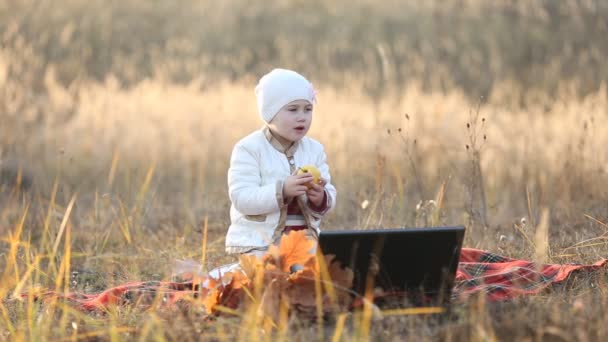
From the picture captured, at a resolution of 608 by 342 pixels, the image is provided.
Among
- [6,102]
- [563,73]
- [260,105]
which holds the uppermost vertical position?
[563,73]

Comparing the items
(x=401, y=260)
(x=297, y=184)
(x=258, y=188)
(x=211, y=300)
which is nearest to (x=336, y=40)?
(x=258, y=188)

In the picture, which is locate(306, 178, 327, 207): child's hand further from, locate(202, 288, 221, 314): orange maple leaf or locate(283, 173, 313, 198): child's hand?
locate(202, 288, 221, 314): orange maple leaf

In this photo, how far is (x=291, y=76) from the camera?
15.3 feet

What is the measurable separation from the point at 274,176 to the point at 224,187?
391 cm

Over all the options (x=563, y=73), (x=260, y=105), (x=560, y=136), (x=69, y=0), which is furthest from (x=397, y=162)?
(x=69, y=0)

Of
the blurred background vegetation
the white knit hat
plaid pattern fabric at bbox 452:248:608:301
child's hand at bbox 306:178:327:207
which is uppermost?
the blurred background vegetation

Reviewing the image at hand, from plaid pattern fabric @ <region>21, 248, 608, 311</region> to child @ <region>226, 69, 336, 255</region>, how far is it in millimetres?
399

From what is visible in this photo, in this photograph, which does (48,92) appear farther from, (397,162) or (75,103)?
(397,162)

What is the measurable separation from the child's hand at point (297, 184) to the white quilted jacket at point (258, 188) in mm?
94

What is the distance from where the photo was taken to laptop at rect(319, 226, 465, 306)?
385cm

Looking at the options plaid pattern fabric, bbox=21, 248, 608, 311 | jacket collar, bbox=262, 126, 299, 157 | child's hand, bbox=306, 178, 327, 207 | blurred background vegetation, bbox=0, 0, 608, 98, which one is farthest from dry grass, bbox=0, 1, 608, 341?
blurred background vegetation, bbox=0, 0, 608, 98

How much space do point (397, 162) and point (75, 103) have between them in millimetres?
3347

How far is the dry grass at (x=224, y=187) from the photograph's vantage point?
13.0 ft

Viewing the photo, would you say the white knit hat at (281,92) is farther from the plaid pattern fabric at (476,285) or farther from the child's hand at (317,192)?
the plaid pattern fabric at (476,285)
